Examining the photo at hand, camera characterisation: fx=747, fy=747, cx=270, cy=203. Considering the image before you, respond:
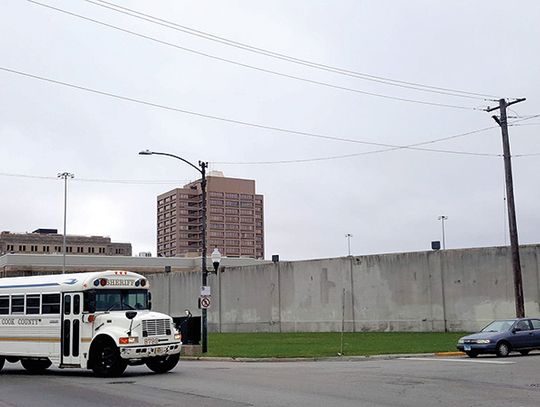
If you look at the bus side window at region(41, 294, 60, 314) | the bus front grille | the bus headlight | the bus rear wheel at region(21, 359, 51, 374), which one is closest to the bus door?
the bus side window at region(41, 294, 60, 314)

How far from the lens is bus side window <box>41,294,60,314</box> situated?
2105 cm

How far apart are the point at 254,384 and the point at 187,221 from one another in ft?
277

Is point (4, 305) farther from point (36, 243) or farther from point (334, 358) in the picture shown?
point (36, 243)

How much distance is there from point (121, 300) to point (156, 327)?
1.49m

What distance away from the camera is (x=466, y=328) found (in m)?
43.1

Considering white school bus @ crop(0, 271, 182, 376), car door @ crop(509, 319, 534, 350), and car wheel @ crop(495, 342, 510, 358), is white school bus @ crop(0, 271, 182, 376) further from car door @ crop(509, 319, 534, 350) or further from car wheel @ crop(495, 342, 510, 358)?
car door @ crop(509, 319, 534, 350)

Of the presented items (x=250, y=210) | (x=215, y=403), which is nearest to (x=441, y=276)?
(x=215, y=403)

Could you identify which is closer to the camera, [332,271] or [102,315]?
[102,315]

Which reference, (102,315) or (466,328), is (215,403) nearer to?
(102,315)

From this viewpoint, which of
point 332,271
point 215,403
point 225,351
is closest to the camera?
point 215,403

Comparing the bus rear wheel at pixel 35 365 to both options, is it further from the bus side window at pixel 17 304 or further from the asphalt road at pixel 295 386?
the bus side window at pixel 17 304

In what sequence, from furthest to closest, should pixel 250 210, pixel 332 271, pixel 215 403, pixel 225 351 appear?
pixel 250 210 → pixel 332 271 → pixel 225 351 → pixel 215 403

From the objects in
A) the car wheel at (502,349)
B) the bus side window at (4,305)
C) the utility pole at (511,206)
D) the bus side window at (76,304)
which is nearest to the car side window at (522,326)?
the car wheel at (502,349)

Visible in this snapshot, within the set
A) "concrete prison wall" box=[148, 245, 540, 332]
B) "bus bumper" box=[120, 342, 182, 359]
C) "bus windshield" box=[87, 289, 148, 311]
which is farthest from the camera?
"concrete prison wall" box=[148, 245, 540, 332]
